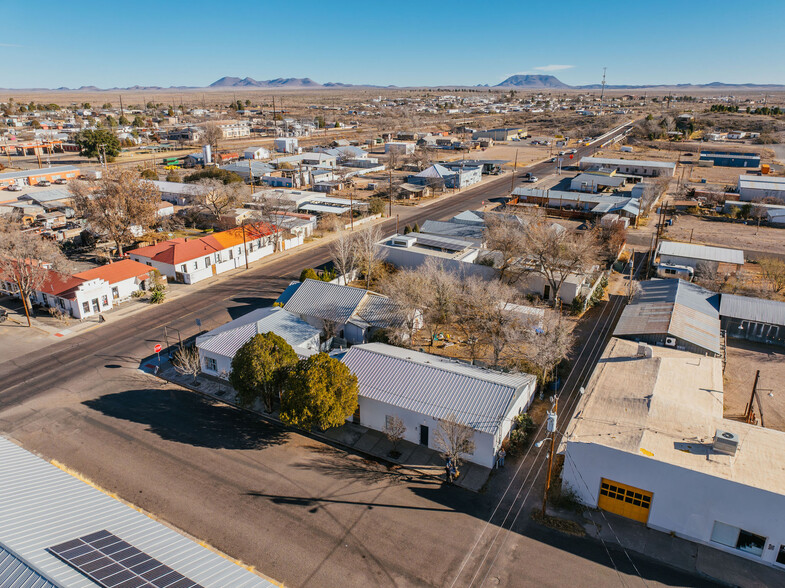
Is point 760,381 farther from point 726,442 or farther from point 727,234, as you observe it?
point 727,234

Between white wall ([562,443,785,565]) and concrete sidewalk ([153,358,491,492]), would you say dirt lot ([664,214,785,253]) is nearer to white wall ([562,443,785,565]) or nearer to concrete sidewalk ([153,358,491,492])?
white wall ([562,443,785,565])

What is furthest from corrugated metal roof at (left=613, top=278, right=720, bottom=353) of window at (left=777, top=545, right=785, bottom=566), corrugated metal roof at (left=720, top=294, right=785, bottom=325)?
window at (left=777, top=545, right=785, bottom=566)

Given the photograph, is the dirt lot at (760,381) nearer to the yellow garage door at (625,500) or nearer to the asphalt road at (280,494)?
the asphalt road at (280,494)

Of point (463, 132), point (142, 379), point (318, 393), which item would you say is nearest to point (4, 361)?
point (142, 379)

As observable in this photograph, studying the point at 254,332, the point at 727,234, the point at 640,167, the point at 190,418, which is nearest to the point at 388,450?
the point at 190,418

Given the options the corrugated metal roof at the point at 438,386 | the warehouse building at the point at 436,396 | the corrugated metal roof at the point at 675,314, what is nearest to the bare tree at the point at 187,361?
the warehouse building at the point at 436,396

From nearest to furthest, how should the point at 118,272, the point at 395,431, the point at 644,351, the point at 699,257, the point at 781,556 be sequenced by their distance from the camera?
the point at 781,556, the point at 395,431, the point at 644,351, the point at 118,272, the point at 699,257
